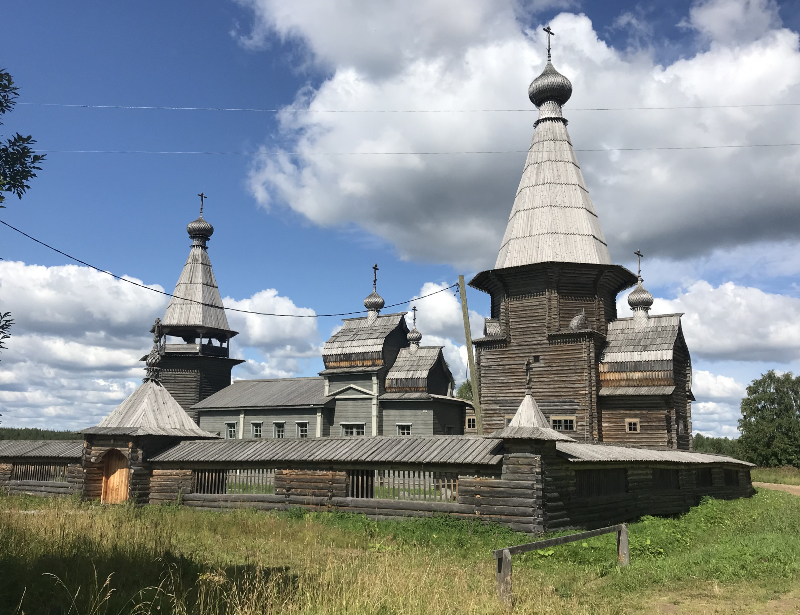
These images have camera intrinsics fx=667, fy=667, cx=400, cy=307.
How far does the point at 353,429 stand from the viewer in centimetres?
3406

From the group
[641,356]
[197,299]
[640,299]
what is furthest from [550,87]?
[197,299]


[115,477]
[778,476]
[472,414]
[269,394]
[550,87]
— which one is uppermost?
[550,87]

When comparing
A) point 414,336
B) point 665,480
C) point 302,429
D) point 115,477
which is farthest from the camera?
point 414,336

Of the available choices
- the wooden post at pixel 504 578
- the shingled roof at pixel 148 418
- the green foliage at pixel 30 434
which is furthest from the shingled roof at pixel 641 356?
the green foliage at pixel 30 434

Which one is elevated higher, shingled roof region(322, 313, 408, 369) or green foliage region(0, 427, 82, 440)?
shingled roof region(322, 313, 408, 369)

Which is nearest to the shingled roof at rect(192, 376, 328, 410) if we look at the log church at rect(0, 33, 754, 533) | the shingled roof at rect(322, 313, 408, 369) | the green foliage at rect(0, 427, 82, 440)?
the log church at rect(0, 33, 754, 533)

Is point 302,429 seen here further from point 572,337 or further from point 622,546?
point 622,546

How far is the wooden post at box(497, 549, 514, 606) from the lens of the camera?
26.0ft

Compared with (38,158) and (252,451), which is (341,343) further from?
(38,158)

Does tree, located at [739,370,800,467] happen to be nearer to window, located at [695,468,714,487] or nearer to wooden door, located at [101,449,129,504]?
window, located at [695,468,714,487]

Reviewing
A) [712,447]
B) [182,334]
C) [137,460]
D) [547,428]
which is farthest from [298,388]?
[712,447]

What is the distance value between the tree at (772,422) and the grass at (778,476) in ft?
16.2

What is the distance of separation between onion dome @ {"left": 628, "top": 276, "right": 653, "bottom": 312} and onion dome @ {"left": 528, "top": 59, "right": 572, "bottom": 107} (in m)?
9.39

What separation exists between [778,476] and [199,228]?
39.8 meters
